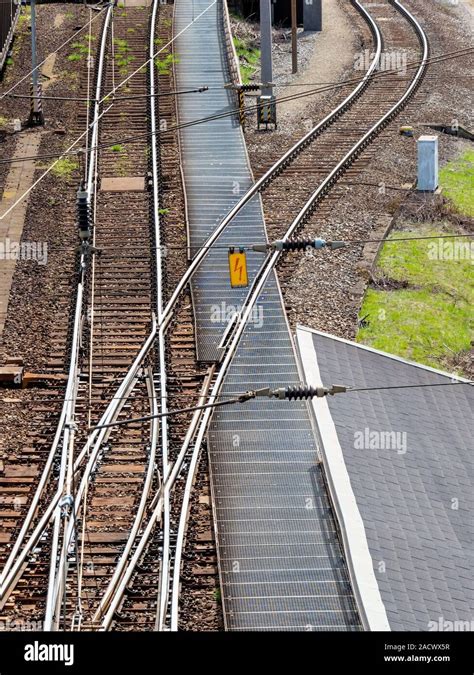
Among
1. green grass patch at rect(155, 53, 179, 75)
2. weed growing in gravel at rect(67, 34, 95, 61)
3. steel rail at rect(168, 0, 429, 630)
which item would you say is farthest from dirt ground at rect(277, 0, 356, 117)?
weed growing in gravel at rect(67, 34, 95, 61)

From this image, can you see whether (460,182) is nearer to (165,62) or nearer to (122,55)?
(165,62)

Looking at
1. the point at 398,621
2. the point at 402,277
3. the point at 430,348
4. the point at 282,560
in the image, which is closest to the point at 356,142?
the point at 402,277

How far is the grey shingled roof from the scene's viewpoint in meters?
16.2

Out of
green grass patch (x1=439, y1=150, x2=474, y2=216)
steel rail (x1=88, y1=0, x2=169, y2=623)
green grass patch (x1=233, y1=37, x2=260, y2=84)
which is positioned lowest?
green grass patch (x1=439, y1=150, x2=474, y2=216)

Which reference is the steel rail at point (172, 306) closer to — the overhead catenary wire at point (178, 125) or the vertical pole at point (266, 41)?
the overhead catenary wire at point (178, 125)

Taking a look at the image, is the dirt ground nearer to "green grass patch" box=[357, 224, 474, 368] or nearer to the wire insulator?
"green grass patch" box=[357, 224, 474, 368]

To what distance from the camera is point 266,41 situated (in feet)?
117

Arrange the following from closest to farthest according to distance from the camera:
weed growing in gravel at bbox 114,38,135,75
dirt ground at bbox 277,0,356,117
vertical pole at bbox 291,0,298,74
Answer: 1. dirt ground at bbox 277,0,356,117
2. weed growing in gravel at bbox 114,38,135,75
3. vertical pole at bbox 291,0,298,74

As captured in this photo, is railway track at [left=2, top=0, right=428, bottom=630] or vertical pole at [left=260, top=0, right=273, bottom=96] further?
vertical pole at [left=260, top=0, right=273, bottom=96]

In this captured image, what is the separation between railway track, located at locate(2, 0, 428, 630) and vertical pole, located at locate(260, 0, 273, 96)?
4.05 m

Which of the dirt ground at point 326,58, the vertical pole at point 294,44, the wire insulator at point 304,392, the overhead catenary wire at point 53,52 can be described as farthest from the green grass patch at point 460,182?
the wire insulator at point 304,392

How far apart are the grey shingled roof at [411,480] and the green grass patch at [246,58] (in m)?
19.9

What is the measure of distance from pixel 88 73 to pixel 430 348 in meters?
16.6

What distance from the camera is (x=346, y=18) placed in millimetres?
48188
